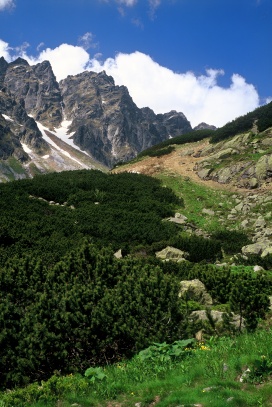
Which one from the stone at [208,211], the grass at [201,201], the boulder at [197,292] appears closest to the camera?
the boulder at [197,292]

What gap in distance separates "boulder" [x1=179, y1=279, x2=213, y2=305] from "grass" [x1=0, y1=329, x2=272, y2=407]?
400 cm

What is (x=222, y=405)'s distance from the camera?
16.1ft

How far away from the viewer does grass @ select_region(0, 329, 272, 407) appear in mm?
5242

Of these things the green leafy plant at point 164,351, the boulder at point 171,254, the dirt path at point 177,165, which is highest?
the dirt path at point 177,165

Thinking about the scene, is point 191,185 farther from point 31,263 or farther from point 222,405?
point 222,405

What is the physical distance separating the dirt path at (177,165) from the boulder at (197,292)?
19393mm

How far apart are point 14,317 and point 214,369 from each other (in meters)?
4.61

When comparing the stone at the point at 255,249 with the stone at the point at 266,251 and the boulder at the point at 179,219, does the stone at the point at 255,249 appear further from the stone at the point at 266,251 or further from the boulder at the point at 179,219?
the boulder at the point at 179,219

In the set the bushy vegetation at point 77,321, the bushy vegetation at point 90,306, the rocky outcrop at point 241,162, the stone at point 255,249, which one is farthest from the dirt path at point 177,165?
the bushy vegetation at point 77,321

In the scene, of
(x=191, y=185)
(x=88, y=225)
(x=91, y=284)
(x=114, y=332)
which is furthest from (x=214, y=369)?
(x=191, y=185)

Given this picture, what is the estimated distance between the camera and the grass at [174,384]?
5242mm

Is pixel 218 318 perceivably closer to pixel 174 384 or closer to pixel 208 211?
pixel 174 384

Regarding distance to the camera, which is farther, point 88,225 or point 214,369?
point 88,225

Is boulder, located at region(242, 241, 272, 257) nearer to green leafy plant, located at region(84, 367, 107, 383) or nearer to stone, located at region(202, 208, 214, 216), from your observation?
stone, located at region(202, 208, 214, 216)
